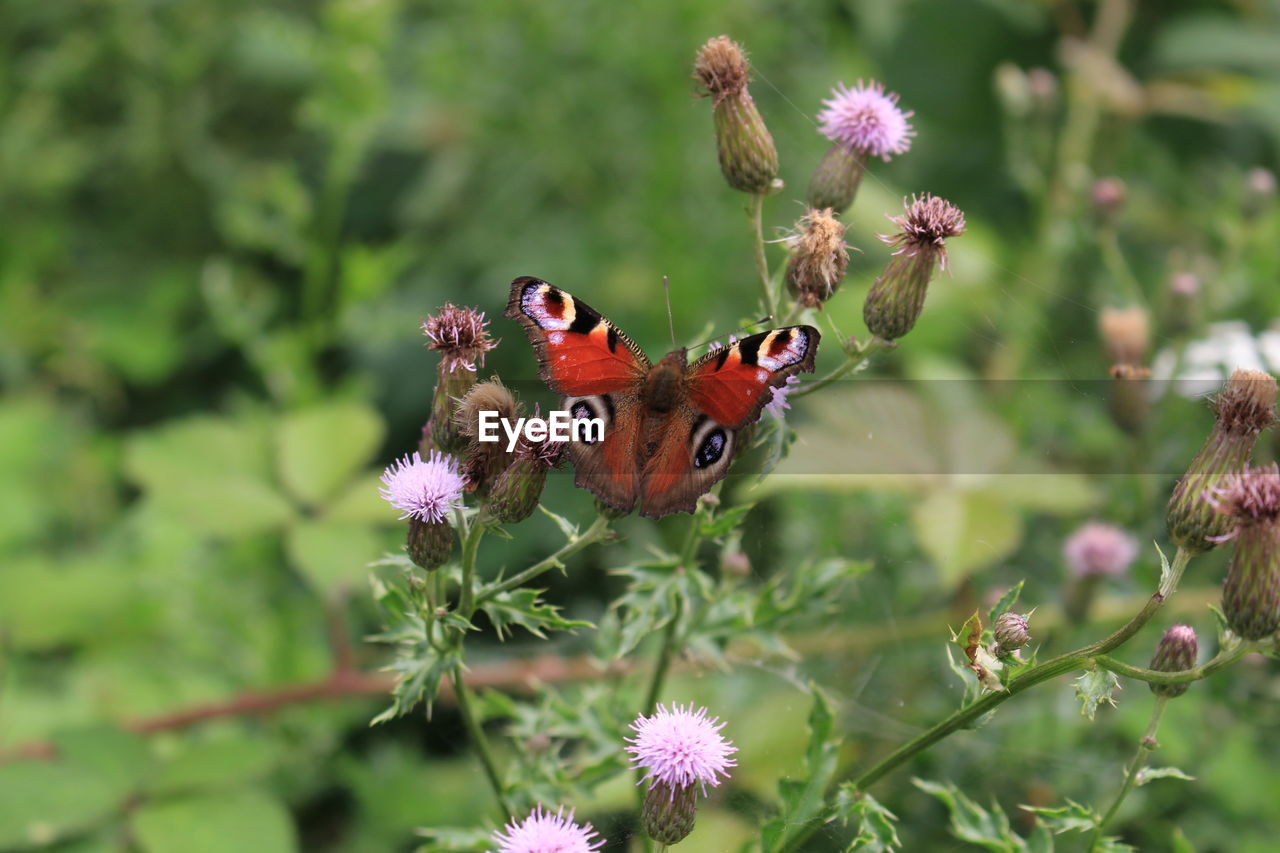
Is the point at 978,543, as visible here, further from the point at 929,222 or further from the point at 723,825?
the point at 929,222

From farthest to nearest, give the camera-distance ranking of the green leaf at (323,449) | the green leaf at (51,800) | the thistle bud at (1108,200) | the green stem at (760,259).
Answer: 1. the green leaf at (323,449)
2. the thistle bud at (1108,200)
3. the green leaf at (51,800)
4. the green stem at (760,259)

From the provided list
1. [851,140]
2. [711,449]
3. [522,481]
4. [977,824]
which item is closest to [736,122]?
[851,140]

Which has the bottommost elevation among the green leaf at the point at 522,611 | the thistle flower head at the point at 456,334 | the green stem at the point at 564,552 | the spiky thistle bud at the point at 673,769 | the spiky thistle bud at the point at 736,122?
the spiky thistle bud at the point at 673,769

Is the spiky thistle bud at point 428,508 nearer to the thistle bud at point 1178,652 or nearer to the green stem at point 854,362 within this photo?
the green stem at point 854,362

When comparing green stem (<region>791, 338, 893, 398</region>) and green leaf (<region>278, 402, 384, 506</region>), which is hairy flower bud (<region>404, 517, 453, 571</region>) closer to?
green stem (<region>791, 338, 893, 398</region>)

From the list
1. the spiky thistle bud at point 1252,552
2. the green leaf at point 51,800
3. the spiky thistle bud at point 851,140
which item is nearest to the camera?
the spiky thistle bud at point 1252,552

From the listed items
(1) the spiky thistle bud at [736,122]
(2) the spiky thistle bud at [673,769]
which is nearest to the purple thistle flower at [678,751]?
(2) the spiky thistle bud at [673,769]
